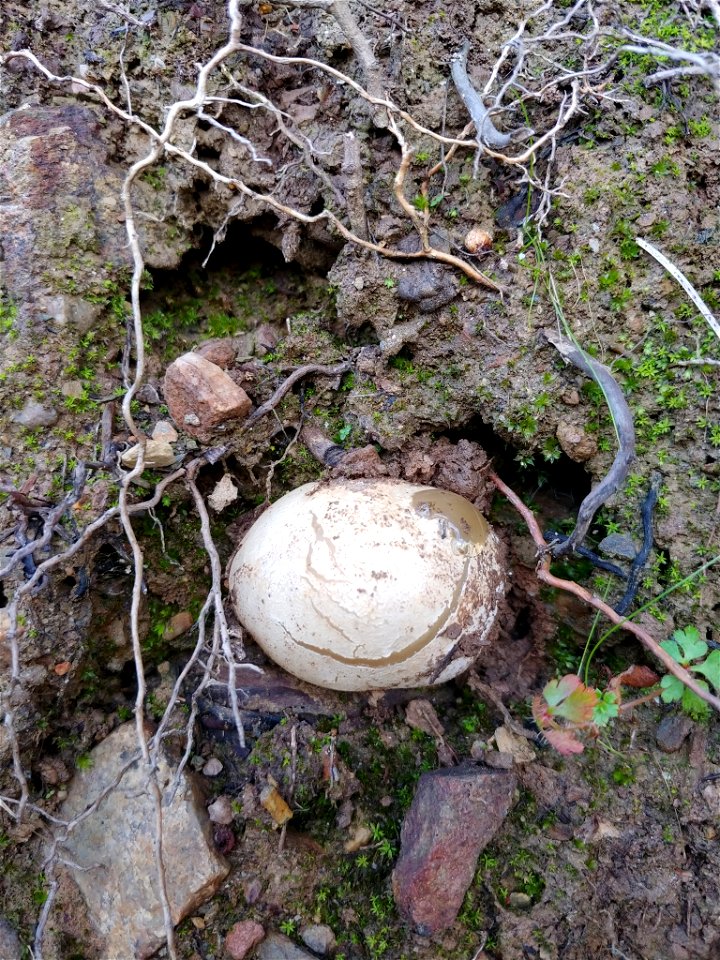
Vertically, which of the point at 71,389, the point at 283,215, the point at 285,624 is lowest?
the point at 285,624

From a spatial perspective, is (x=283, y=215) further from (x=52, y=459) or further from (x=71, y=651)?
(x=71, y=651)

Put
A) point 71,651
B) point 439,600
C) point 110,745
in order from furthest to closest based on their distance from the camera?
1. point 110,745
2. point 71,651
3. point 439,600

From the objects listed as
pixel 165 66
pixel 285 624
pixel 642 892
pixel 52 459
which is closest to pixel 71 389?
pixel 52 459

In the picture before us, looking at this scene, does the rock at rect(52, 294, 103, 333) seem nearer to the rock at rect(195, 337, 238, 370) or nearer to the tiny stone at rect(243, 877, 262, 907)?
the rock at rect(195, 337, 238, 370)

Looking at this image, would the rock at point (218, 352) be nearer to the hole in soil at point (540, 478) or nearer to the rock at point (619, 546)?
the hole in soil at point (540, 478)

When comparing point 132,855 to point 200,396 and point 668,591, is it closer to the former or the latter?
point 200,396

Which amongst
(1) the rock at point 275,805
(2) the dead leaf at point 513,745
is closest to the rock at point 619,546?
(2) the dead leaf at point 513,745

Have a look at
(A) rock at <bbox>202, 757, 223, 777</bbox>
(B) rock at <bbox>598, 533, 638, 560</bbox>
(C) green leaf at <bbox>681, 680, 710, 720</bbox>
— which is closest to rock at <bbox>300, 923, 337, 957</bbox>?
(A) rock at <bbox>202, 757, 223, 777</bbox>
